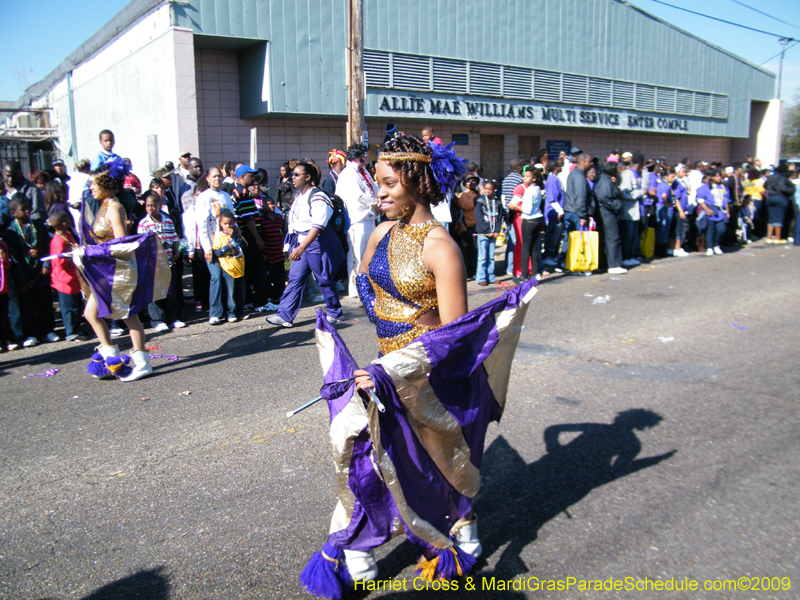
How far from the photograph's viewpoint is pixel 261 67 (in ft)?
40.3

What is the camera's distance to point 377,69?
13.9 meters

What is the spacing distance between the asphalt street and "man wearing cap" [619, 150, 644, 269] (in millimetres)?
5145

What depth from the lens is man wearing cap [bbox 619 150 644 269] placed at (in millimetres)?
11383

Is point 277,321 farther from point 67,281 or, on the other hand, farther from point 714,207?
point 714,207

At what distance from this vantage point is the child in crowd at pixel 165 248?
746 cm

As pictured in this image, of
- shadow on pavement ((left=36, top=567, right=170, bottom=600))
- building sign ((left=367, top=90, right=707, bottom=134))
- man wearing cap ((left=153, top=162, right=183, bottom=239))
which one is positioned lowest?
shadow on pavement ((left=36, top=567, right=170, bottom=600))

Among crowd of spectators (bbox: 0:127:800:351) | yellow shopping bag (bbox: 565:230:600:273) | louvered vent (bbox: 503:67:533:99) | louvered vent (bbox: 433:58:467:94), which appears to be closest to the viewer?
crowd of spectators (bbox: 0:127:800:351)

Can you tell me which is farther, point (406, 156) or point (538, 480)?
point (538, 480)

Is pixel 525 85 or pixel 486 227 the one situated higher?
pixel 525 85

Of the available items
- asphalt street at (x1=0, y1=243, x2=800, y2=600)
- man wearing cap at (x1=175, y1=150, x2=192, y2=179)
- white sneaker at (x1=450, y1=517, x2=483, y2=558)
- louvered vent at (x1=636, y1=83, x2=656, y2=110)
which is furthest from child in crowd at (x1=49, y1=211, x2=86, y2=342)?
louvered vent at (x1=636, y1=83, x2=656, y2=110)

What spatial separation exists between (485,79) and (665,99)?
329 inches

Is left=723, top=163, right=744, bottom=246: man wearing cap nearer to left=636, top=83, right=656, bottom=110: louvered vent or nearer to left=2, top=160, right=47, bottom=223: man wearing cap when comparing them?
left=636, top=83, right=656, bottom=110: louvered vent

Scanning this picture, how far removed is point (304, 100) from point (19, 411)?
30.5 feet

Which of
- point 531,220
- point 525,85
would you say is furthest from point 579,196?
point 525,85
